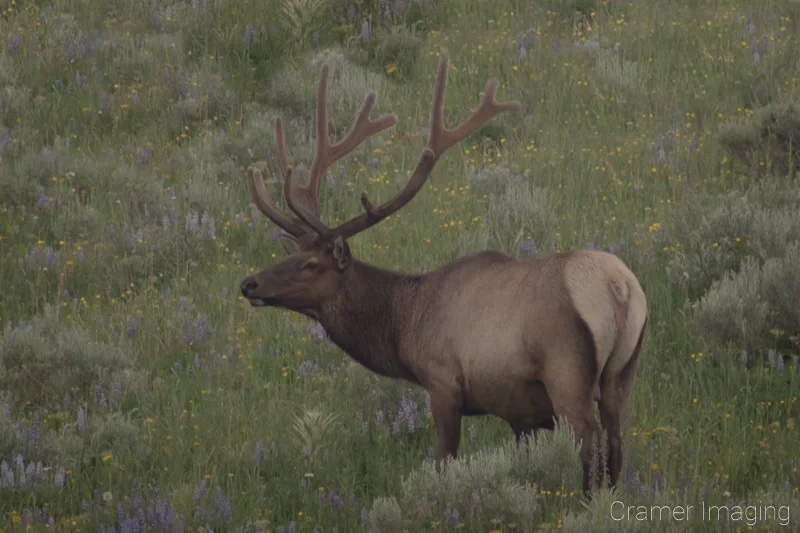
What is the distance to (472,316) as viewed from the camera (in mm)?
6492

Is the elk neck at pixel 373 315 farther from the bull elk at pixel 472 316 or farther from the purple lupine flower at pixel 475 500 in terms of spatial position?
the purple lupine flower at pixel 475 500

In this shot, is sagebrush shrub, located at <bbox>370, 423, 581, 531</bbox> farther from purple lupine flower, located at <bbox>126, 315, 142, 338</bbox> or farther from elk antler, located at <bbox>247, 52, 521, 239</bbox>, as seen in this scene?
purple lupine flower, located at <bbox>126, 315, 142, 338</bbox>

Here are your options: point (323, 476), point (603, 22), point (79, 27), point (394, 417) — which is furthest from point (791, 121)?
point (79, 27)

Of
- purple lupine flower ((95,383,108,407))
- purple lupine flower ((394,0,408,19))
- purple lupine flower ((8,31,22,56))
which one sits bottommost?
purple lupine flower ((95,383,108,407))

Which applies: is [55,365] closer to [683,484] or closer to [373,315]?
[373,315]

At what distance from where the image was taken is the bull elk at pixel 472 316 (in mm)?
5969

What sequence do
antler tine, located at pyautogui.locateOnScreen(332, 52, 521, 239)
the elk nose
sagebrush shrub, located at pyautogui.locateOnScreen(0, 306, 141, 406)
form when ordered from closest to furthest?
the elk nose < antler tine, located at pyautogui.locateOnScreen(332, 52, 521, 239) < sagebrush shrub, located at pyautogui.locateOnScreen(0, 306, 141, 406)

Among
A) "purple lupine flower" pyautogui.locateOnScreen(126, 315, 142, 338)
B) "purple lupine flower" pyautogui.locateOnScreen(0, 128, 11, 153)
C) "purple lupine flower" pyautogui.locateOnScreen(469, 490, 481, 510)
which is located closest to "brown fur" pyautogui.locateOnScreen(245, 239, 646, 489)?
"purple lupine flower" pyautogui.locateOnScreen(469, 490, 481, 510)

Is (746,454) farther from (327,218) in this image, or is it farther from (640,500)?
(327,218)

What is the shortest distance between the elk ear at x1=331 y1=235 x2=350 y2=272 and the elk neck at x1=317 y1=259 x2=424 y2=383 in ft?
0.20

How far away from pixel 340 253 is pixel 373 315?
1.19ft

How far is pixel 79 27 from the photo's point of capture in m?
13.3

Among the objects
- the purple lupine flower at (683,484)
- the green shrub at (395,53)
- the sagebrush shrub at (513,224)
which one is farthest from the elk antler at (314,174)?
the green shrub at (395,53)

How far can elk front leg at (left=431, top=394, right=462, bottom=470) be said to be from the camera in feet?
21.3
